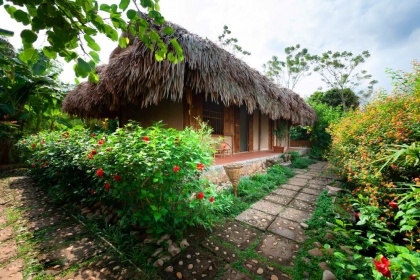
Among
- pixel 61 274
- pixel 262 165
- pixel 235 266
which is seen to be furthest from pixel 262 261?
pixel 262 165

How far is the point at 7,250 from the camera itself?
1825 mm

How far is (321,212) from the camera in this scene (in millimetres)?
2521

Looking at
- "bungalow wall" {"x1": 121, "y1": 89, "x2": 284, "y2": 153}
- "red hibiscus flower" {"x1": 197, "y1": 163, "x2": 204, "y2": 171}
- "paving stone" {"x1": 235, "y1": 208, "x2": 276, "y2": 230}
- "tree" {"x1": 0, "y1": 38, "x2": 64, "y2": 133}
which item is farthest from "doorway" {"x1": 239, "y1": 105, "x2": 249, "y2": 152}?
"tree" {"x1": 0, "y1": 38, "x2": 64, "y2": 133}

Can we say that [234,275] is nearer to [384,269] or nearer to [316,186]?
→ [384,269]

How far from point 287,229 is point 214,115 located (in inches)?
162

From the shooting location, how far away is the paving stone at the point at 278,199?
119 inches

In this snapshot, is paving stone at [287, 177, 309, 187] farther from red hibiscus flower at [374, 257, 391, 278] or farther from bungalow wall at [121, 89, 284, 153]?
red hibiscus flower at [374, 257, 391, 278]

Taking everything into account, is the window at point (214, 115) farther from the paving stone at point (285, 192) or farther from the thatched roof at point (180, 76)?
the paving stone at point (285, 192)

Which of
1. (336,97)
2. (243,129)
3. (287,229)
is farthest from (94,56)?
(336,97)

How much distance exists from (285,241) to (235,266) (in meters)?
0.72

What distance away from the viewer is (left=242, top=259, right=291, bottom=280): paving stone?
1464 millimetres

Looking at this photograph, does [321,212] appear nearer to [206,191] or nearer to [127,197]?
[206,191]

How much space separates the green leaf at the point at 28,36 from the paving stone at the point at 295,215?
3.01m

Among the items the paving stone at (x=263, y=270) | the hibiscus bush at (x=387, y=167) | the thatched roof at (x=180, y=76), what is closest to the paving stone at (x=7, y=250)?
the paving stone at (x=263, y=270)
